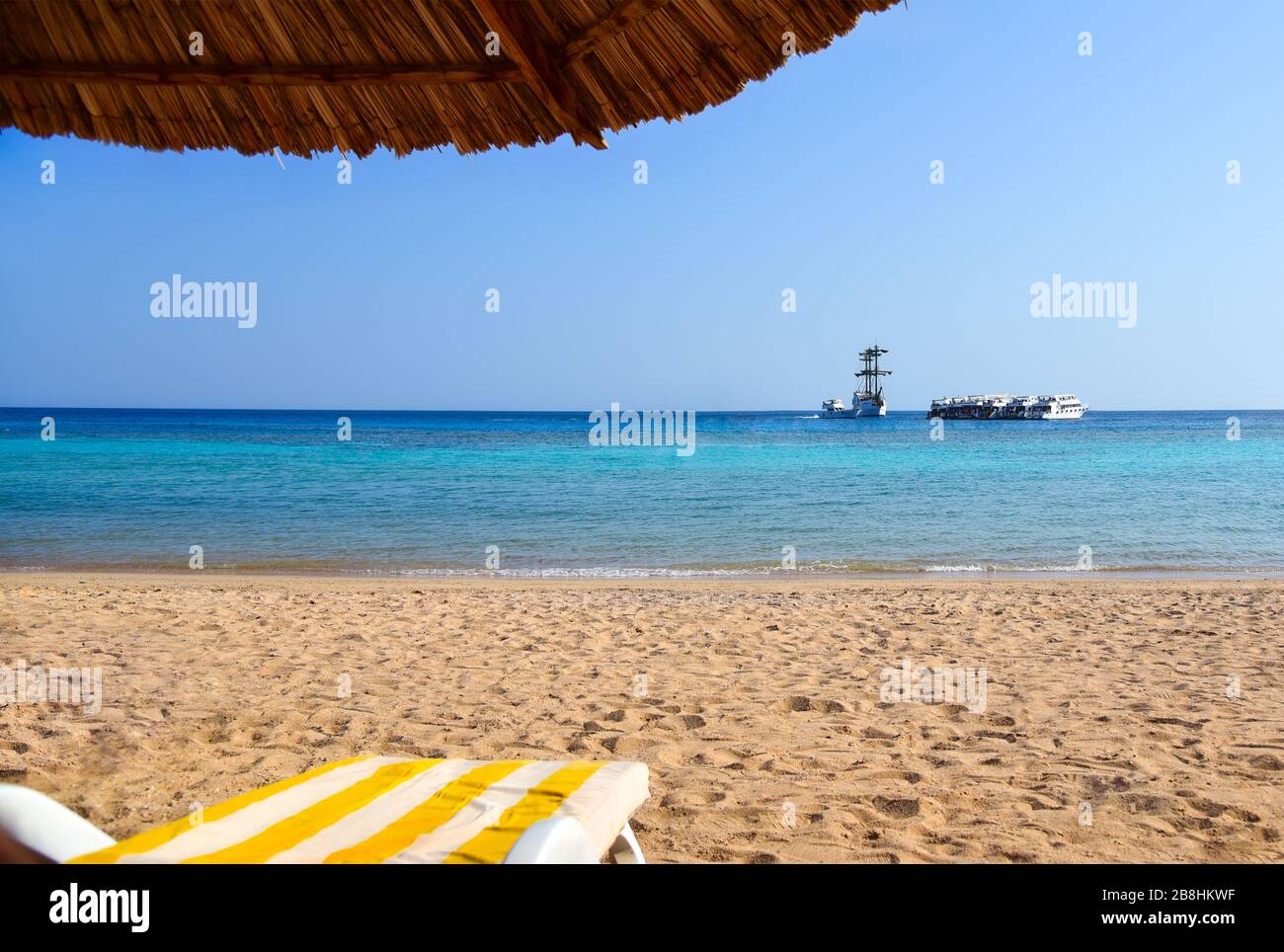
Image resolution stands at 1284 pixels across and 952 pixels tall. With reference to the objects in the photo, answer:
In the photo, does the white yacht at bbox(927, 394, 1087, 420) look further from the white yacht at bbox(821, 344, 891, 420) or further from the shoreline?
the shoreline

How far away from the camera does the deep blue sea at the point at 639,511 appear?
42.8 ft

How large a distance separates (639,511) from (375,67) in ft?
51.9

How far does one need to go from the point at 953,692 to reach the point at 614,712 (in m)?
2.12

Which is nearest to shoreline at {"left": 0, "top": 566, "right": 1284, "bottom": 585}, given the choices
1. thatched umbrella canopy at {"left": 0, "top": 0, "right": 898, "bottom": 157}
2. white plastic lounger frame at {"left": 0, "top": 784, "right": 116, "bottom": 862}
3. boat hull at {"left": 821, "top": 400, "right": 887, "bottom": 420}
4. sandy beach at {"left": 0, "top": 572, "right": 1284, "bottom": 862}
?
sandy beach at {"left": 0, "top": 572, "right": 1284, "bottom": 862}

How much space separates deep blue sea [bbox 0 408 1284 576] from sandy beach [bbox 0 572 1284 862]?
14.8 ft

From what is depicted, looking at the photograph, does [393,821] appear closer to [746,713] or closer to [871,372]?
[746,713]

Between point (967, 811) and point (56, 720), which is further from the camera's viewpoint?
point (56, 720)

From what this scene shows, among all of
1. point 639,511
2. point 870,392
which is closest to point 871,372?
point 870,392

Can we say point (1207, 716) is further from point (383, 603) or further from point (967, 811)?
point (383, 603)

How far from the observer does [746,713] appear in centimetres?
478

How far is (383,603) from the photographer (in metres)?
8.65

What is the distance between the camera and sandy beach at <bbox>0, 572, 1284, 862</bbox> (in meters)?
3.37

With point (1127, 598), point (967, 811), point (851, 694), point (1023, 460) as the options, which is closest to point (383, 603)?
point (851, 694)

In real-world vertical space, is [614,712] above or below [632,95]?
below
